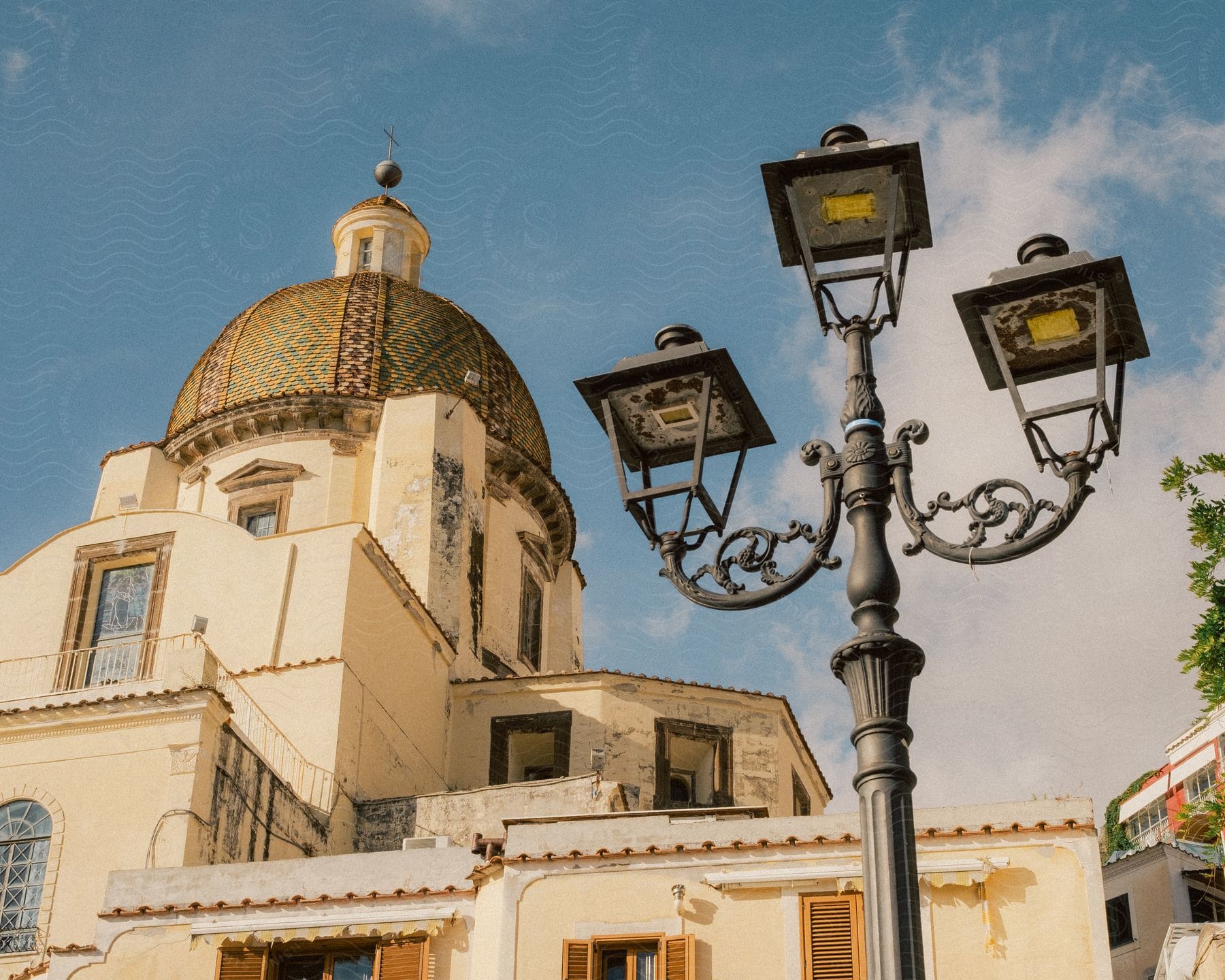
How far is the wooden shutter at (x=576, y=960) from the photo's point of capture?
17938 millimetres

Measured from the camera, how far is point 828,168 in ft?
29.7

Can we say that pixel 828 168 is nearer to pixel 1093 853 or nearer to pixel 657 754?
pixel 1093 853

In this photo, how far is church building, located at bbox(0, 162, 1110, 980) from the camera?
18.2 metres

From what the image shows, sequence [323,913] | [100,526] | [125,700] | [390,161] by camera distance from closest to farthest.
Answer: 1. [323,913]
2. [125,700]
3. [100,526]
4. [390,161]

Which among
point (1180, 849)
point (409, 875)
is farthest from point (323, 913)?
point (1180, 849)

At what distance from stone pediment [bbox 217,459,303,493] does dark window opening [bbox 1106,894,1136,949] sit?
17680mm

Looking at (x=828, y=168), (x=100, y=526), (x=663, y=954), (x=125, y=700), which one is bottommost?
(x=663, y=954)

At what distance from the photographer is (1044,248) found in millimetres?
8945

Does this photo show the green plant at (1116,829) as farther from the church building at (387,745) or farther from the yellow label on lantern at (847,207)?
the yellow label on lantern at (847,207)

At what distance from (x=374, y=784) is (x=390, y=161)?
23728 mm

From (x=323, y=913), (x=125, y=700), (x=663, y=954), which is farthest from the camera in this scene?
(x=125, y=700)

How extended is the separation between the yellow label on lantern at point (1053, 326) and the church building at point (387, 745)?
1023cm

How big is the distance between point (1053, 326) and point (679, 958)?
10909mm

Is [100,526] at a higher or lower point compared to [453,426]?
lower
